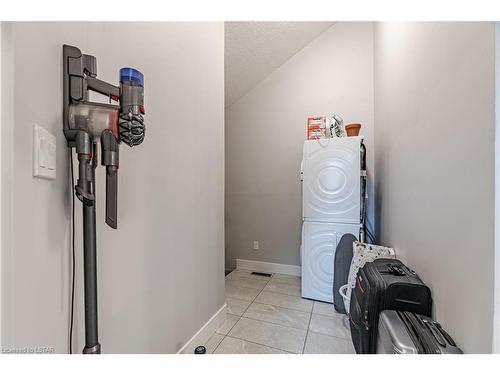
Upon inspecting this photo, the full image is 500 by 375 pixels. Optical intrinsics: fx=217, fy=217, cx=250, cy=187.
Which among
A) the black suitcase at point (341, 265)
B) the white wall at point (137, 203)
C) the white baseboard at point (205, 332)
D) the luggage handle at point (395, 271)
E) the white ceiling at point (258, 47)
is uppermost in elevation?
the white ceiling at point (258, 47)

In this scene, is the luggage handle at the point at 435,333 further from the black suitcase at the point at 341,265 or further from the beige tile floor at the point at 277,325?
the black suitcase at the point at 341,265

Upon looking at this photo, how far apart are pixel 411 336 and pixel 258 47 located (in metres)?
2.56

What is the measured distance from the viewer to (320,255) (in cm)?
205

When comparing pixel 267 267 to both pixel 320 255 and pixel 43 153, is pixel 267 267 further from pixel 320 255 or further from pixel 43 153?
pixel 43 153

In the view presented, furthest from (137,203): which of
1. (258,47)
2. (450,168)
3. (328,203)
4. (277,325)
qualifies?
(258,47)

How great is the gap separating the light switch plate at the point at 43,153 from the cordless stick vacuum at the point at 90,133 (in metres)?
0.05

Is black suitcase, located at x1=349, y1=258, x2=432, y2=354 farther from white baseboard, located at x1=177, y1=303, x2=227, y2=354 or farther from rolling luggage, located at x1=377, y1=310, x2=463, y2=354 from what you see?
white baseboard, located at x1=177, y1=303, x2=227, y2=354

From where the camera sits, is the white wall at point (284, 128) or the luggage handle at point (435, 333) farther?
the white wall at point (284, 128)

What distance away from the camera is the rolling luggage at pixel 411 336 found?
26.6 inches

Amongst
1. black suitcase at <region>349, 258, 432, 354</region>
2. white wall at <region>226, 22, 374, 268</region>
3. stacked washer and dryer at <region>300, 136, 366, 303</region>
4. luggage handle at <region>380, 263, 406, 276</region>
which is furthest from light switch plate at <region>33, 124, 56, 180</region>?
white wall at <region>226, 22, 374, 268</region>

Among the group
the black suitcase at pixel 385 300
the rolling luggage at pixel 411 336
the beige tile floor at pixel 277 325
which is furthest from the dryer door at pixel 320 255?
the rolling luggage at pixel 411 336

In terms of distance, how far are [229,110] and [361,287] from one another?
8.52 feet

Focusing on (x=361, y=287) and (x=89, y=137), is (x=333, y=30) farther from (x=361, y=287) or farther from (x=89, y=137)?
(x=89, y=137)
